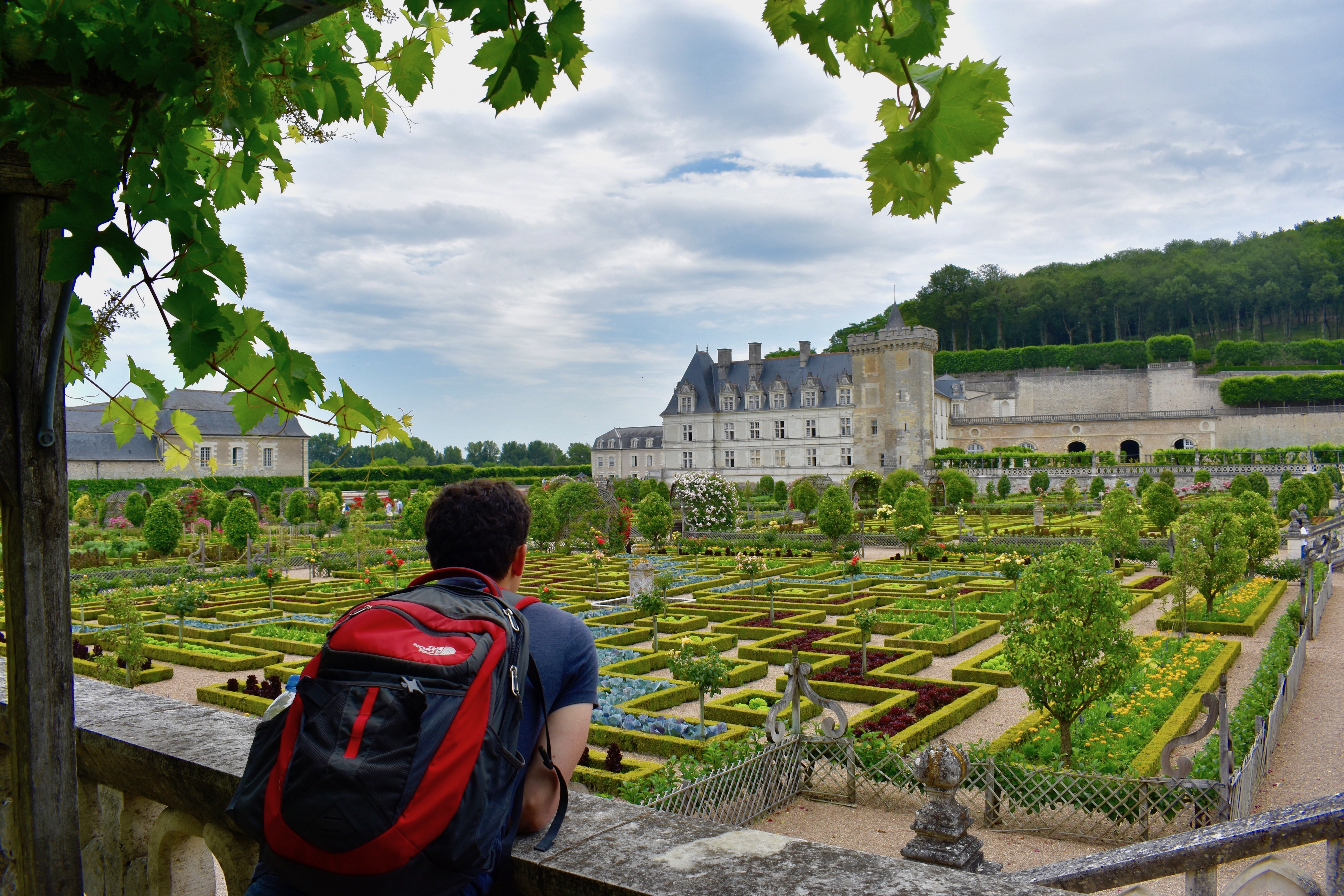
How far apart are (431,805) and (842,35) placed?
1.24m

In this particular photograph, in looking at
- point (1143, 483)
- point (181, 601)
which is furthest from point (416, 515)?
point (1143, 483)

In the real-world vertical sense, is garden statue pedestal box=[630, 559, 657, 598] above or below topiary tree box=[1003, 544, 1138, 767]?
below

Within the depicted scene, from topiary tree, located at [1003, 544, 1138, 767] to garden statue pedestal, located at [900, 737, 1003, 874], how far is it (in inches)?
107

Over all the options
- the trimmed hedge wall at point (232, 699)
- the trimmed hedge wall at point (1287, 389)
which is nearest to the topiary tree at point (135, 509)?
the trimmed hedge wall at point (232, 699)

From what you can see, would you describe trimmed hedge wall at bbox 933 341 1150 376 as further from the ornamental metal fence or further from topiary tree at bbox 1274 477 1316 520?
the ornamental metal fence

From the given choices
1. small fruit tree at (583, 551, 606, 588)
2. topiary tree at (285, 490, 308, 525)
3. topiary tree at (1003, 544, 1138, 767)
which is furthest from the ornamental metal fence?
topiary tree at (285, 490, 308, 525)

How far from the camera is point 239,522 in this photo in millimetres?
22312

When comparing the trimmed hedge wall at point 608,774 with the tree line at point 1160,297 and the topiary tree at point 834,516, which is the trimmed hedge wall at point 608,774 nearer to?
the topiary tree at point 834,516

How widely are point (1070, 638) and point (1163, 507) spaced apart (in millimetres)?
17799

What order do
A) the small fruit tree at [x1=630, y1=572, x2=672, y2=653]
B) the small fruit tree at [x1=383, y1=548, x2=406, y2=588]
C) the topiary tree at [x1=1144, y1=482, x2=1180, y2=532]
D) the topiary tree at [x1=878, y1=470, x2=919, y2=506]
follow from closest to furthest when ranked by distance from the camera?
the small fruit tree at [x1=630, y1=572, x2=672, y2=653] → the small fruit tree at [x1=383, y1=548, x2=406, y2=588] → the topiary tree at [x1=1144, y1=482, x2=1180, y2=532] → the topiary tree at [x1=878, y1=470, x2=919, y2=506]

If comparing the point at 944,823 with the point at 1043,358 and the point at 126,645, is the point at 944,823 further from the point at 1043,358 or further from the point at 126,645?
the point at 1043,358

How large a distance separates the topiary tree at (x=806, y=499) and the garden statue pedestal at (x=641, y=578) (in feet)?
50.6

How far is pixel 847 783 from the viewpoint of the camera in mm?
7176

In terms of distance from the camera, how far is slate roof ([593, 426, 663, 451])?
54188 millimetres
